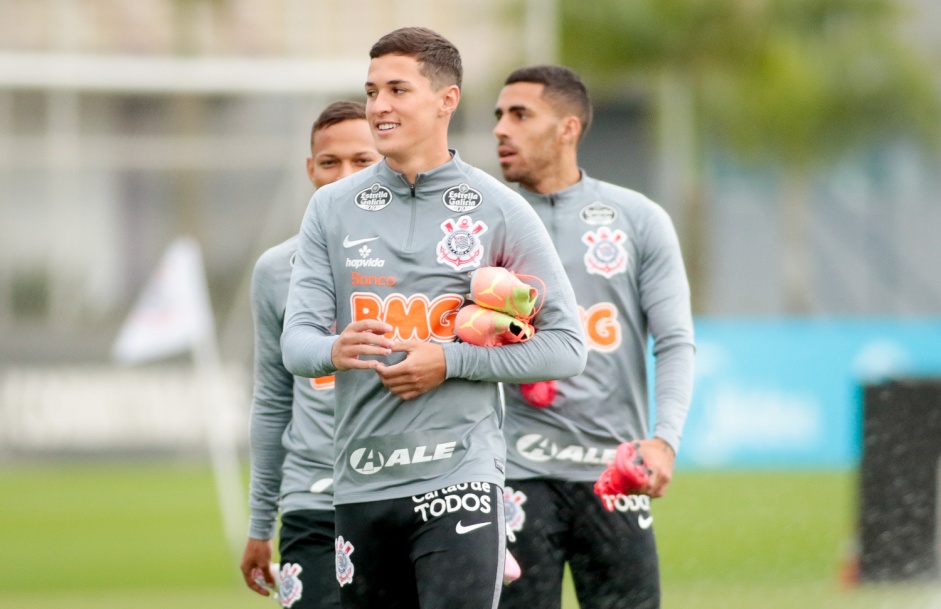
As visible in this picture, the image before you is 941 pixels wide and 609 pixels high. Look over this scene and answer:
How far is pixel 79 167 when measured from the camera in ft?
87.8

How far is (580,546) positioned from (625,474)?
75 cm

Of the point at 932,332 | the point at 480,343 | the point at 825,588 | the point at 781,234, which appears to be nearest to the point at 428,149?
the point at 480,343

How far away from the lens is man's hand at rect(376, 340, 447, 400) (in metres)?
4.68

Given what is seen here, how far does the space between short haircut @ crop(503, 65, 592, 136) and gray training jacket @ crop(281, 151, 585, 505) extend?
5.37 feet

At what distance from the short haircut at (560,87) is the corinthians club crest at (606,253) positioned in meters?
0.58

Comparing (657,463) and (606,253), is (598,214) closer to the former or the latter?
(606,253)

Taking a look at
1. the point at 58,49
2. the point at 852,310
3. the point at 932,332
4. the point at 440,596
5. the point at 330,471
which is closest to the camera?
the point at 440,596

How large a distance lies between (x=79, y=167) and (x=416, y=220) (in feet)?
74.9

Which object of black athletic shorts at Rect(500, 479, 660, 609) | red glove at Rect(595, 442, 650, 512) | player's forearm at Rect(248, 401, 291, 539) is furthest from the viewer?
black athletic shorts at Rect(500, 479, 660, 609)

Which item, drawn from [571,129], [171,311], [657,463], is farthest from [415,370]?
[171,311]

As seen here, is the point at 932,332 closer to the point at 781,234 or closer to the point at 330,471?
the point at 330,471

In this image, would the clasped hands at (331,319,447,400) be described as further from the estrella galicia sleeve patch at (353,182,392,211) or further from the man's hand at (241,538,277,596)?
the man's hand at (241,538,277,596)

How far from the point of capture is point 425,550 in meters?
4.79

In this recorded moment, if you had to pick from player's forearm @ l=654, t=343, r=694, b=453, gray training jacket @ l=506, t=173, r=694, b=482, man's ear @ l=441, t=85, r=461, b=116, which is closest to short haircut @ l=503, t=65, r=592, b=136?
gray training jacket @ l=506, t=173, r=694, b=482
